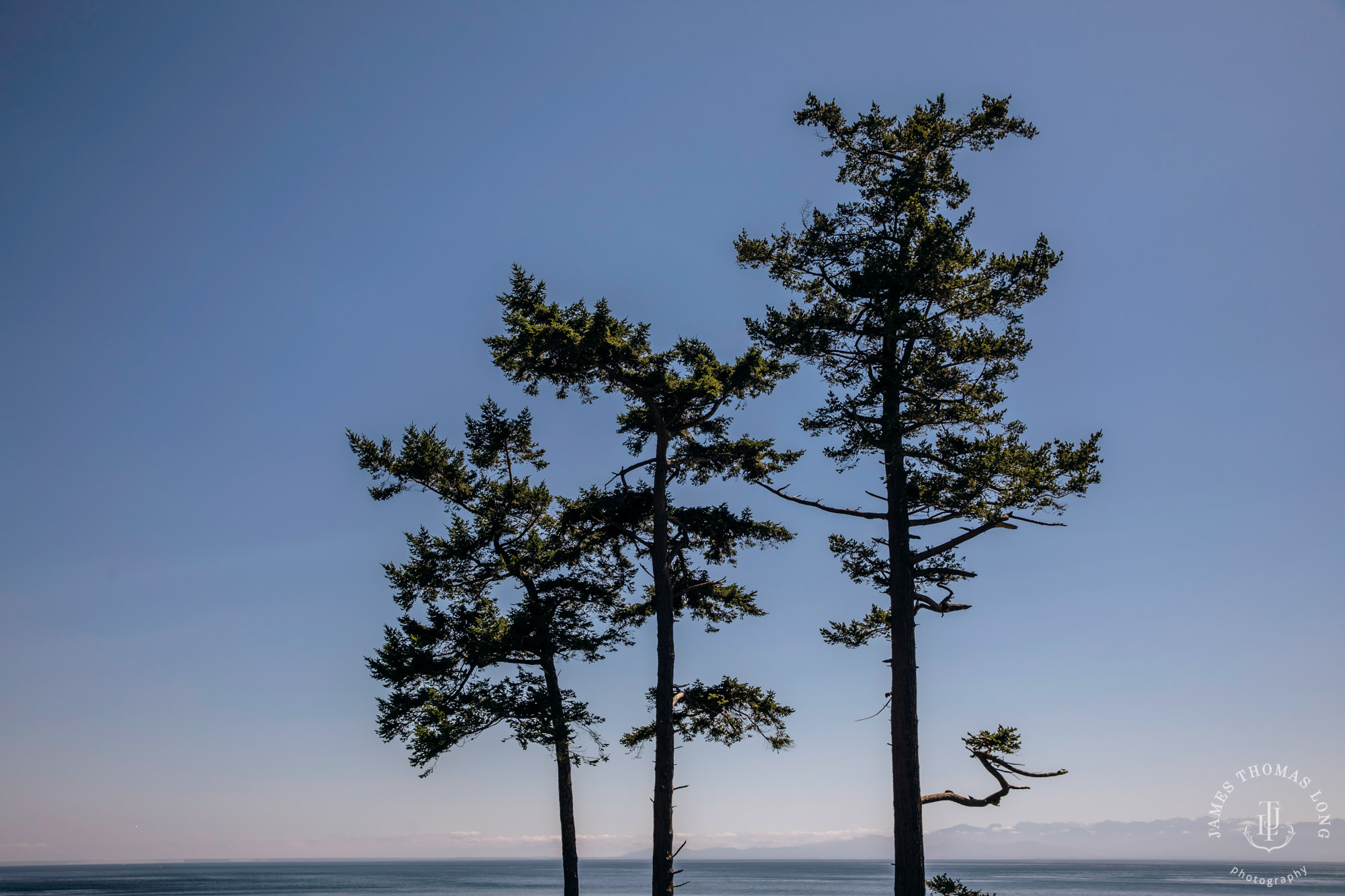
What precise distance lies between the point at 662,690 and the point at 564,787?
467cm

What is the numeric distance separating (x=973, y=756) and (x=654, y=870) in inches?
268

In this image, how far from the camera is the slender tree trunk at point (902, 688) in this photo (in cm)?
1302

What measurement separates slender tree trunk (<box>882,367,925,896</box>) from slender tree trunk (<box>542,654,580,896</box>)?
796cm

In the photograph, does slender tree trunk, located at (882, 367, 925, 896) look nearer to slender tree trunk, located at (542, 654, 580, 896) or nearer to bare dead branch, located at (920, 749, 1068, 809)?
bare dead branch, located at (920, 749, 1068, 809)

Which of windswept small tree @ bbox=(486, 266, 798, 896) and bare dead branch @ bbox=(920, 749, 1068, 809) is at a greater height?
windswept small tree @ bbox=(486, 266, 798, 896)

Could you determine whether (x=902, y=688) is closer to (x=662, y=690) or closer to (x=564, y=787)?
(x=662, y=690)

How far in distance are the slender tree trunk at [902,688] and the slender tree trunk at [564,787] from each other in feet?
26.1

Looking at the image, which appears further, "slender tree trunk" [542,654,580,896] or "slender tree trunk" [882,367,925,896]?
"slender tree trunk" [542,654,580,896]

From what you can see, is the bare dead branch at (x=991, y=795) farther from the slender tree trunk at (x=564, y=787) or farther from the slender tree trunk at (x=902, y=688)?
the slender tree trunk at (x=564, y=787)

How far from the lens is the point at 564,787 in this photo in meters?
19.5

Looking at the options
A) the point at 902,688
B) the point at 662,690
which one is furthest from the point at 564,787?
the point at 902,688

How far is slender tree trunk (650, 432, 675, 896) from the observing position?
51.5 ft

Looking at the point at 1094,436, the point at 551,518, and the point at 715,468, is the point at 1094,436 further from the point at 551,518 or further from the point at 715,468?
the point at 551,518

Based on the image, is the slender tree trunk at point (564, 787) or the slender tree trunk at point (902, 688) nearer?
the slender tree trunk at point (902, 688)
